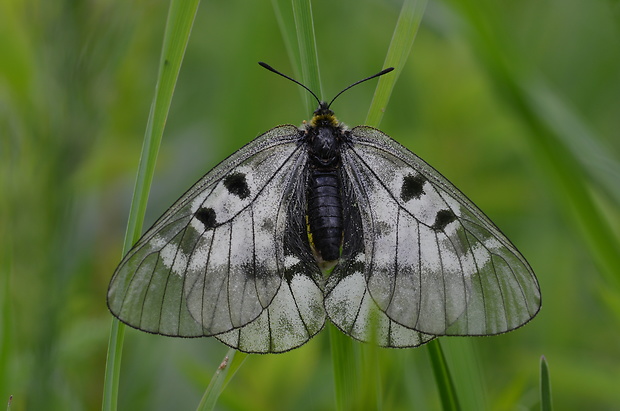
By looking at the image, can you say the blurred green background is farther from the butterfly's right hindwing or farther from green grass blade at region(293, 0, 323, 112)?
green grass blade at region(293, 0, 323, 112)

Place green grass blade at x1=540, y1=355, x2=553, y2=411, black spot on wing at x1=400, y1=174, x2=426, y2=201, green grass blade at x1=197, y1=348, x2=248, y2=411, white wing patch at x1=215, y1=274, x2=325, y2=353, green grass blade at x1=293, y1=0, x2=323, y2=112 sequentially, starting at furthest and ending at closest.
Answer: black spot on wing at x1=400, y1=174, x2=426, y2=201 < white wing patch at x1=215, y1=274, x2=325, y2=353 < green grass blade at x1=293, y1=0, x2=323, y2=112 < green grass blade at x1=197, y1=348, x2=248, y2=411 < green grass blade at x1=540, y1=355, x2=553, y2=411

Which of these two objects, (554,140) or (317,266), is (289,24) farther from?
(554,140)

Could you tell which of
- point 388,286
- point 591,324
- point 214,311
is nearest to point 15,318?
point 214,311

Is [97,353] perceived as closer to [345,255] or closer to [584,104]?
[345,255]

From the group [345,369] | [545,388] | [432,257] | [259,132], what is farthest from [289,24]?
[259,132]

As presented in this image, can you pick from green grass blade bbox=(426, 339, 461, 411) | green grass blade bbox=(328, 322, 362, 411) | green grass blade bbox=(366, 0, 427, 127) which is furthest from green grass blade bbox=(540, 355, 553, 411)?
green grass blade bbox=(366, 0, 427, 127)

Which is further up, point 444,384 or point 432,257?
point 432,257
